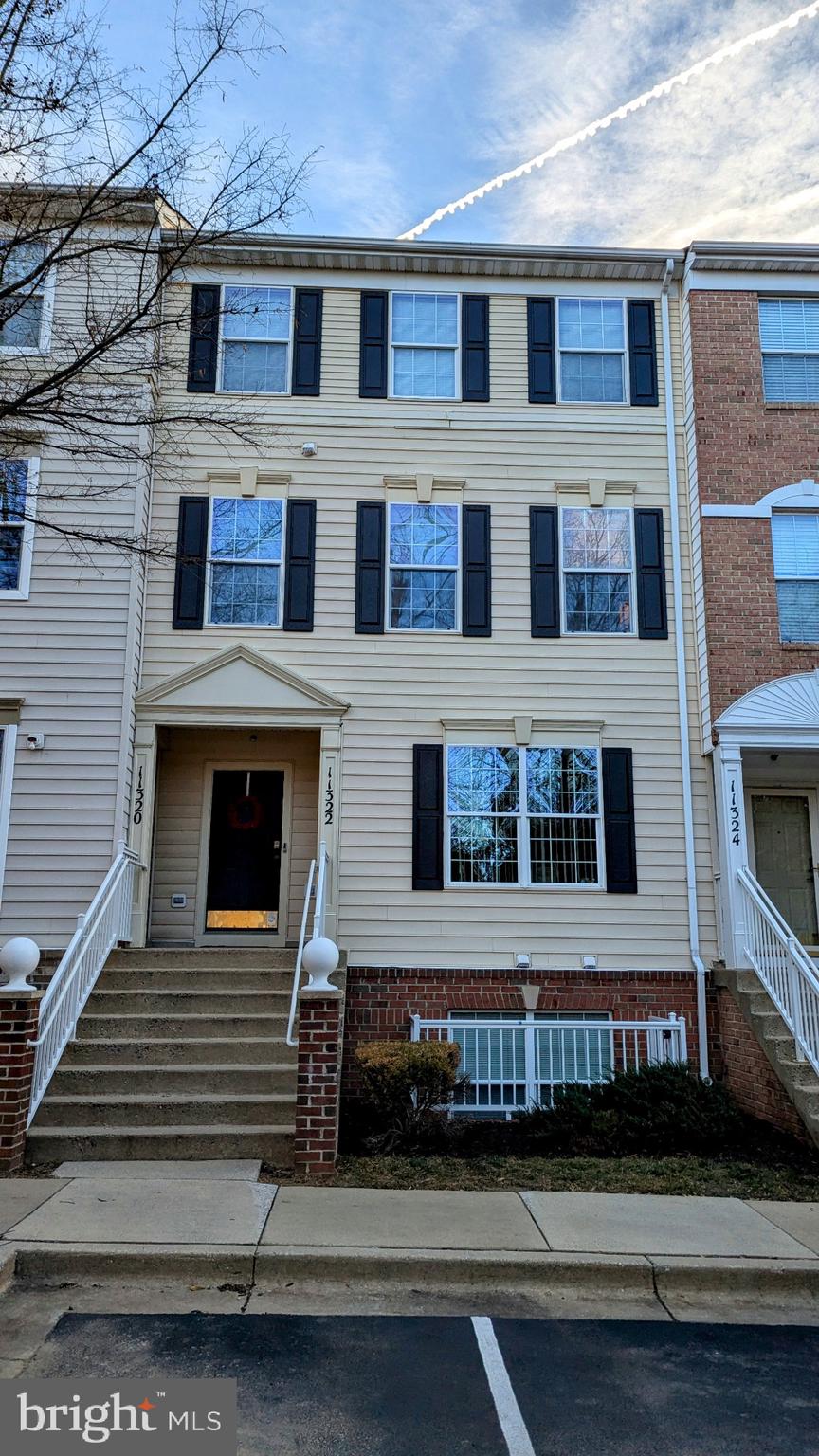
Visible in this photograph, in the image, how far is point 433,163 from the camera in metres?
9.13

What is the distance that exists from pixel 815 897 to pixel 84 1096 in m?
7.91

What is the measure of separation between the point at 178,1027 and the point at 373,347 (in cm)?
775

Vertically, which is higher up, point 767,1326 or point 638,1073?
point 638,1073

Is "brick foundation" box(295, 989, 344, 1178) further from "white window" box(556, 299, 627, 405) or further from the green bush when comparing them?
"white window" box(556, 299, 627, 405)

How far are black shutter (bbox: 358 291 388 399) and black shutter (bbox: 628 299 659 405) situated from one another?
2.89 m

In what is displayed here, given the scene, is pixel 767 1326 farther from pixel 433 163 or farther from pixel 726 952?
pixel 433 163

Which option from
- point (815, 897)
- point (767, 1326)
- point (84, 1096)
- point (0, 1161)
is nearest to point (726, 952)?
point (815, 897)

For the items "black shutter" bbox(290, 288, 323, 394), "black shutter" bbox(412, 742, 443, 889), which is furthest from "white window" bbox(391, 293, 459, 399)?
"black shutter" bbox(412, 742, 443, 889)

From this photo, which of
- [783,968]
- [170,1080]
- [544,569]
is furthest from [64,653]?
[783,968]

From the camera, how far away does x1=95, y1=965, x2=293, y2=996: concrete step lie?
9172 mm

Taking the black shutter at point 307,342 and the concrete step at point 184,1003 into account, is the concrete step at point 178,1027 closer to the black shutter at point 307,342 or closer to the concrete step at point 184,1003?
the concrete step at point 184,1003

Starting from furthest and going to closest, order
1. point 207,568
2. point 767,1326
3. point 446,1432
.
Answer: point 207,568 → point 767,1326 → point 446,1432

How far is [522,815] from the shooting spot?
10867 mm

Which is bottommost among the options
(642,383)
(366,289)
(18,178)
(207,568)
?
(207,568)
